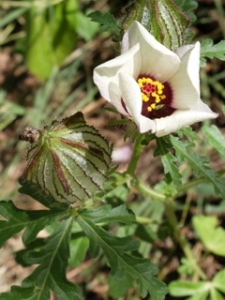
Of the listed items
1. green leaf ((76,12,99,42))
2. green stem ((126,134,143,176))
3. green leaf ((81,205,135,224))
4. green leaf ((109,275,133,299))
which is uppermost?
green stem ((126,134,143,176))

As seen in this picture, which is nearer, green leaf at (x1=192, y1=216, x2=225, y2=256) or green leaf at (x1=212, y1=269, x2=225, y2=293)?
green leaf at (x1=212, y1=269, x2=225, y2=293)

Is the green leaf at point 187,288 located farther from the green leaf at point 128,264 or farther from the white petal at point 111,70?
the white petal at point 111,70

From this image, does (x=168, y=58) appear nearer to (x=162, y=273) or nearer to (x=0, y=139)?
(x=162, y=273)

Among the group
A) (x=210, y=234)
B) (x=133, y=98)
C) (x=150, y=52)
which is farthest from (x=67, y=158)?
(x=210, y=234)

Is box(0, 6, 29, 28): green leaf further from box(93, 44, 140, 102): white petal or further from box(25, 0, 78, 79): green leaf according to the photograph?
box(93, 44, 140, 102): white petal

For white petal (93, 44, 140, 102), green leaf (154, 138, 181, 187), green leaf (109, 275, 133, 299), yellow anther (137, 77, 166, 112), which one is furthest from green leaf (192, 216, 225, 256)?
white petal (93, 44, 140, 102)

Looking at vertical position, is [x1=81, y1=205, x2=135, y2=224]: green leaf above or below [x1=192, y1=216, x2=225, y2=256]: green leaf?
above
